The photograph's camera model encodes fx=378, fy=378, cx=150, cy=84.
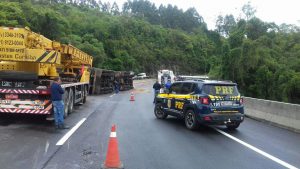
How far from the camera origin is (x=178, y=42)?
465 ft

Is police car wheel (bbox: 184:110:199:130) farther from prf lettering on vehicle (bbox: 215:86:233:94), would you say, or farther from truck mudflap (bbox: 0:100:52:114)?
truck mudflap (bbox: 0:100:52:114)

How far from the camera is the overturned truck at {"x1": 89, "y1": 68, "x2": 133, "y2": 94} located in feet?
99.0

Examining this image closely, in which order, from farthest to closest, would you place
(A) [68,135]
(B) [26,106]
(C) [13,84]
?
(C) [13,84]
(B) [26,106]
(A) [68,135]

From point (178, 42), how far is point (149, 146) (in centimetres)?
13408

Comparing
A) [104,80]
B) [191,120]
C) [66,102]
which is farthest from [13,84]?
[104,80]

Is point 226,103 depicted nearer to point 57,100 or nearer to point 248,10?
point 57,100

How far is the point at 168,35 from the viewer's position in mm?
141750

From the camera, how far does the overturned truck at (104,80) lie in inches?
1188

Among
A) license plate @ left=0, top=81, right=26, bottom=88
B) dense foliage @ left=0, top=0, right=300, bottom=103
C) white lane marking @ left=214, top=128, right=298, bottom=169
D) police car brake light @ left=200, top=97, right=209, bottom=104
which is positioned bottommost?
white lane marking @ left=214, top=128, right=298, bottom=169

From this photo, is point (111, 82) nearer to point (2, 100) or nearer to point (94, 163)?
point (2, 100)

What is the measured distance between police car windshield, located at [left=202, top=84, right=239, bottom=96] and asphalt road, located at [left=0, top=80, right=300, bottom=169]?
1229 millimetres

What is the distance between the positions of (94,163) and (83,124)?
544cm

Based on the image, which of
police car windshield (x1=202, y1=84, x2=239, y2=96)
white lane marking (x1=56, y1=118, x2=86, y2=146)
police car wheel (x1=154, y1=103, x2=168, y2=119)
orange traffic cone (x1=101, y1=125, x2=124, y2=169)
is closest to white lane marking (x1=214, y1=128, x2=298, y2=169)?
police car windshield (x1=202, y1=84, x2=239, y2=96)

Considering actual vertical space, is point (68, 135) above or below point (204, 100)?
below
